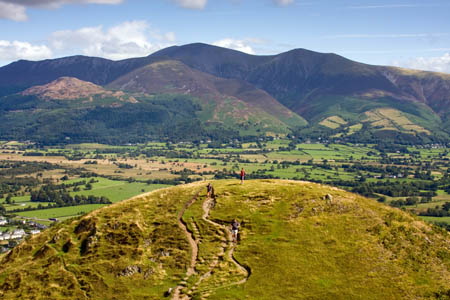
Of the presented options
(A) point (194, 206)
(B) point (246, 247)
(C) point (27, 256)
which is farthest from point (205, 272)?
(C) point (27, 256)

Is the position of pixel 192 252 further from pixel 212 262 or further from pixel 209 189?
pixel 209 189

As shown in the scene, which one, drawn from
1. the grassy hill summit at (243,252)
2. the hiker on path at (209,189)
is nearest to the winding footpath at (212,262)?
the grassy hill summit at (243,252)

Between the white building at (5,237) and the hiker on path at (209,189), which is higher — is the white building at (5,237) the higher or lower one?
the lower one

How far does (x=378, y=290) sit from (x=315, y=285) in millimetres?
9064

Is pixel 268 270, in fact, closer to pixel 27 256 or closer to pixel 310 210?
pixel 310 210

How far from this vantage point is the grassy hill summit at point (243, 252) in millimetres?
64875

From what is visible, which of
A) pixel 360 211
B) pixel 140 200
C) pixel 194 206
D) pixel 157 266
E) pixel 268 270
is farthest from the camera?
pixel 140 200

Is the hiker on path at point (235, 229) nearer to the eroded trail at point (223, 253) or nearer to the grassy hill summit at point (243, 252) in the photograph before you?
the eroded trail at point (223, 253)

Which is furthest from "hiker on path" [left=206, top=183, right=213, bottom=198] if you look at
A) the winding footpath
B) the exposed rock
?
the exposed rock

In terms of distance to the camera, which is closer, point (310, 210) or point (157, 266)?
point (157, 266)

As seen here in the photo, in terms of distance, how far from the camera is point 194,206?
91625 mm

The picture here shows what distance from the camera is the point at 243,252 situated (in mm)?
73938

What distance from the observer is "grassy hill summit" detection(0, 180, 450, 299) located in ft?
213

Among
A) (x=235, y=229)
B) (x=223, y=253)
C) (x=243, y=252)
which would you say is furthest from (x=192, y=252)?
(x=243, y=252)
